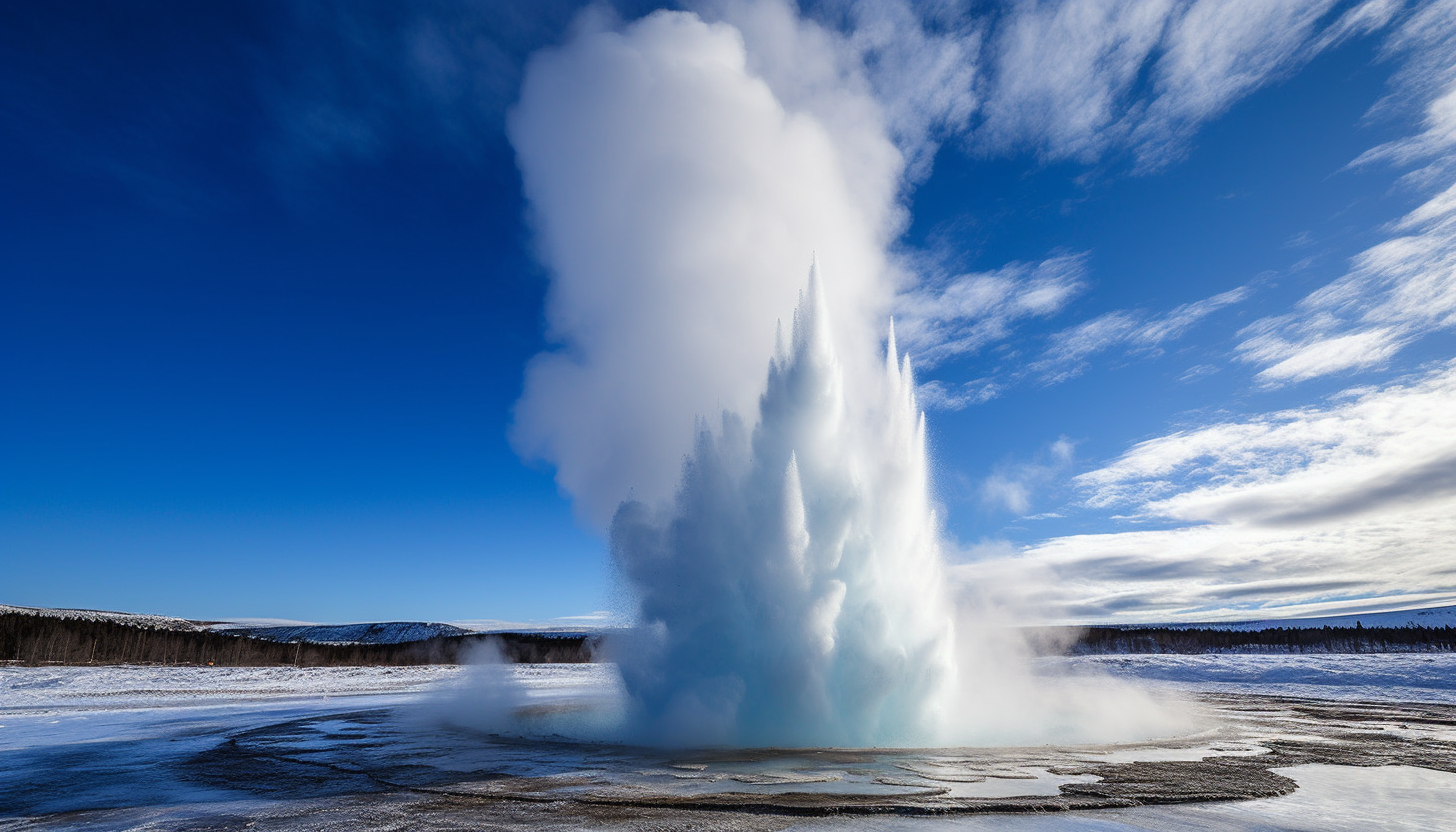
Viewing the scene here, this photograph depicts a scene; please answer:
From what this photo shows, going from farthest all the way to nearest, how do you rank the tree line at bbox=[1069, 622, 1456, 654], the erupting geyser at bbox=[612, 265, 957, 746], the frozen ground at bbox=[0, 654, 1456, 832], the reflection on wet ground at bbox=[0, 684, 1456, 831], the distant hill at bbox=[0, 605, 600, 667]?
1. the tree line at bbox=[1069, 622, 1456, 654]
2. the distant hill at bbox=[0, 605, 600, 667]
3. the erupting geyser at bbox=[612, 265, 957, 746]
4. the reflection on wet ground at bbox=[0, 684, 1456, 831]
5. the frozen ground at bbox=[0, 654, 1456, 832]

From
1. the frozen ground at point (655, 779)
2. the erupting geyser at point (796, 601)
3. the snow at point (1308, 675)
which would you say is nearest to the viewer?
the frozen ground at point (655, 779)

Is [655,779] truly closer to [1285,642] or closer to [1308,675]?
[1308,675]

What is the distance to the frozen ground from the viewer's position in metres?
10.4

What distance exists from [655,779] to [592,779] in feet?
3.98

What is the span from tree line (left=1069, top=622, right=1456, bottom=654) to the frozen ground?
353 feet

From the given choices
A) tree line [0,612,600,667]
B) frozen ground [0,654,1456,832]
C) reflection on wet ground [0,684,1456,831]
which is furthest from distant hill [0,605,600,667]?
reflection on wet ground [0,684,1456,831]

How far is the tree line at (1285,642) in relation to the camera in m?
110

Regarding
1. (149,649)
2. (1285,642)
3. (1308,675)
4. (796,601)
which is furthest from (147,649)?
(1285,642)

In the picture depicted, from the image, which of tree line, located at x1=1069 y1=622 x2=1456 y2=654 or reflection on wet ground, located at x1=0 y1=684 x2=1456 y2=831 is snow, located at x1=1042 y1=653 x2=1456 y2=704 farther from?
tree line, located at x1=1069 y1=622 x2=1456 y2=654

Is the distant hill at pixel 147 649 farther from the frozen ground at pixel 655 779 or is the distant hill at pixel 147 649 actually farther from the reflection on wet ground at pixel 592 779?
the reflection on wet ground at pixel 592 779

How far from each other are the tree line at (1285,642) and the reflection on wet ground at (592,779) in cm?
11586

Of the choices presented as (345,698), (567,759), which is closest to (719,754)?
(567,759)

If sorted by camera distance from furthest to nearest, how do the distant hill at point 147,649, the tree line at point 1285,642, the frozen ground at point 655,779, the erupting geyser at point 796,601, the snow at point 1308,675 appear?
the tree line at point 1285,642 < the distant hill at point 147,649 < the snow at point 1308,675 < the erupting geyser at point 796,601 < the frozen ground at point 655,779

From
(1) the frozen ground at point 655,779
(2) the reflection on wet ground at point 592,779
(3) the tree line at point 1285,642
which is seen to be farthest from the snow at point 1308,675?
(3) the tree line at point 1285,642
